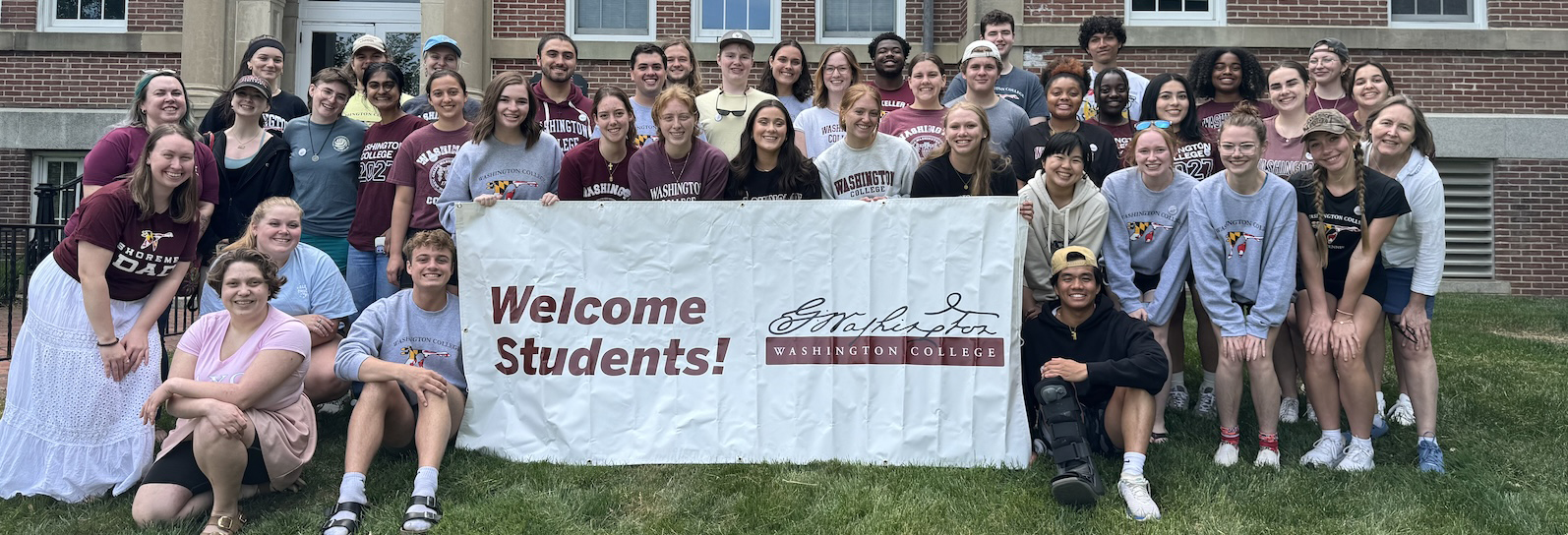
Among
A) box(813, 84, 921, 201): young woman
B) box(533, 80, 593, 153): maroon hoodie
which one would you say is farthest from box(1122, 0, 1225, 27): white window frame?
box(533, 80, 593, 153): maroon hoodie

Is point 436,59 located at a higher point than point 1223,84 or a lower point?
higher

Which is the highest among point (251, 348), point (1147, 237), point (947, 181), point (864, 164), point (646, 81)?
point (646, 81)

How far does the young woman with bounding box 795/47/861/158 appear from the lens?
21.1 ft

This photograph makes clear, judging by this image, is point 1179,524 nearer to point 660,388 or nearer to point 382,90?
point 660,388

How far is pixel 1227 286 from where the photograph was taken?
4.99m

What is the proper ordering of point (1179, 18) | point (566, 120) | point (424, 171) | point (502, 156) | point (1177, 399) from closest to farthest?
1. point (502, 156)
2. point (424, 171)
3. point (1177, 399)
4. point (566, 120)
5. point (1179, 18)

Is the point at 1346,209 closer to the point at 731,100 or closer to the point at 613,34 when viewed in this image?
the point at 731,100

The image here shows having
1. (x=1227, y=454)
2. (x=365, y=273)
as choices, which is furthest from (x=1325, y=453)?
(x=365, y=273)

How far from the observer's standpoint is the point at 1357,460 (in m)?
4.84

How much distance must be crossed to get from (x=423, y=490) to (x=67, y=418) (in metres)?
1.74

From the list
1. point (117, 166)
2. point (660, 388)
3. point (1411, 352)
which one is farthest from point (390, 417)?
point (1411, 352)

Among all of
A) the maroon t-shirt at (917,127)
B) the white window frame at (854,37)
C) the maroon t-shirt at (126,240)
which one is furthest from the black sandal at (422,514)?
the white window frame at (854,37)

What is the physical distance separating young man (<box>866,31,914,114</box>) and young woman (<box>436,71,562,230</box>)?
239cm

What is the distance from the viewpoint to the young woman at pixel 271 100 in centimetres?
631
